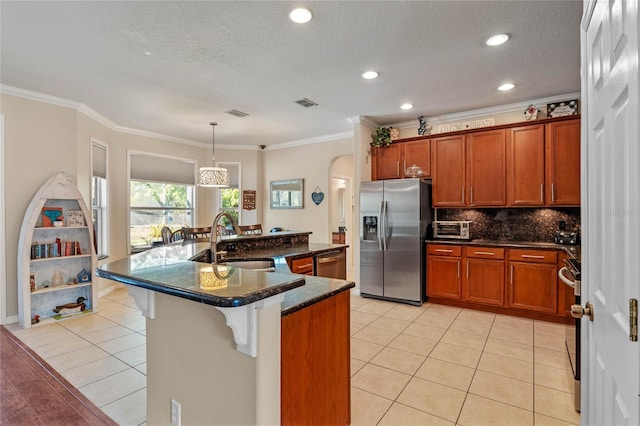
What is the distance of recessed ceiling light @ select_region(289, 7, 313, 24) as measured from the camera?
7.38 feet

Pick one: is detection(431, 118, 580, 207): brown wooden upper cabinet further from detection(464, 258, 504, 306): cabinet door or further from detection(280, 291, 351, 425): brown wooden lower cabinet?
detection(280, 291, 351, 425): brown wooden lower cabinet

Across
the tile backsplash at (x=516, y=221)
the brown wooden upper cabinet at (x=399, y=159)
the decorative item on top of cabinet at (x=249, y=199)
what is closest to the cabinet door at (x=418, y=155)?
the brown wooden upper cabinet at (x=399, y=159)

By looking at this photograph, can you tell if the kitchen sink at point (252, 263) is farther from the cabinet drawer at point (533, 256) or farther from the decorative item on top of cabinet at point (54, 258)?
the cabinet drawer at point (533, 256)

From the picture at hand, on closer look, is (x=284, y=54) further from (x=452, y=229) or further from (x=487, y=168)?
(x=452, y=229)

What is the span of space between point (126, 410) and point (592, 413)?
249cm

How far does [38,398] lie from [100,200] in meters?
3.38

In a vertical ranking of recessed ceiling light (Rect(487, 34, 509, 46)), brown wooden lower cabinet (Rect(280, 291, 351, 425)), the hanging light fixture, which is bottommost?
brown wooden lower cabinet (Rect(280, 291, 351, 425))

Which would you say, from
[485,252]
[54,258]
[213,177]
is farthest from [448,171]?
[54,258]

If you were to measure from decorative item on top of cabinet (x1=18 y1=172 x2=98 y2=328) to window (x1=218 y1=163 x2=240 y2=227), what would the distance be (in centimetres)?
280

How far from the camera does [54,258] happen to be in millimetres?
3789

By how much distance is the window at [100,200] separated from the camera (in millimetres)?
4812

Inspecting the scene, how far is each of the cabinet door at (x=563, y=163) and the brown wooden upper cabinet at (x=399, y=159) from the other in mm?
1417

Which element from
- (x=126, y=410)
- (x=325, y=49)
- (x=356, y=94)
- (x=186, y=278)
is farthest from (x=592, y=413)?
(x=356, y=94)

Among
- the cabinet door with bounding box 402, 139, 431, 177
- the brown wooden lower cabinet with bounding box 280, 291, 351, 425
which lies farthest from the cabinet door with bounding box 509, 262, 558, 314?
the brown wooden lower cabinet with bounding box 280, 291, 351, 425
